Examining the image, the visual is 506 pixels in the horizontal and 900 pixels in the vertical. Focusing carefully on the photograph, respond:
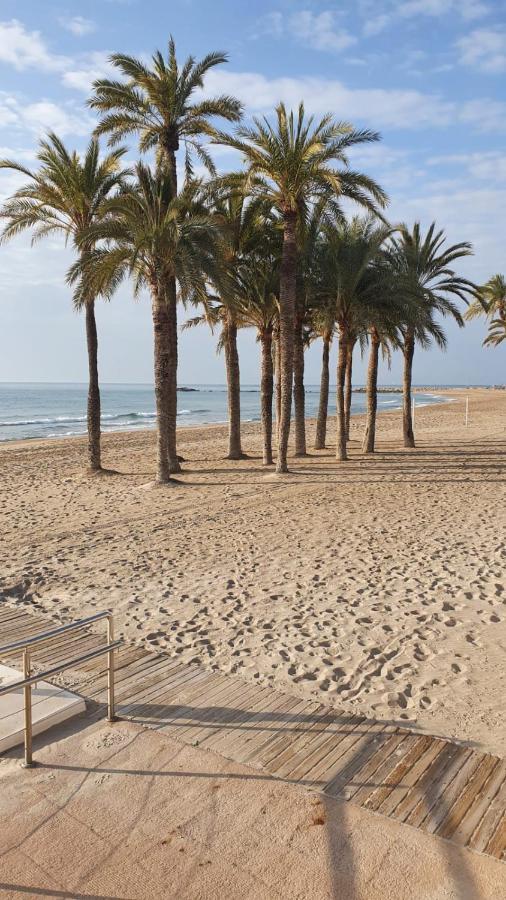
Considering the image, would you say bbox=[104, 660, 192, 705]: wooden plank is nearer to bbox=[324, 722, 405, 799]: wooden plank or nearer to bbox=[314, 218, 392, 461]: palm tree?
bbox=[324, 722, 405, 799]: wooden plank

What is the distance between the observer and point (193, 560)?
8836 millimetres

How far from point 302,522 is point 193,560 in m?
2.91

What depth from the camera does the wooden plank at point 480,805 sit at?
3.36 meters

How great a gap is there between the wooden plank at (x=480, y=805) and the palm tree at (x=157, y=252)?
11619 millimetres

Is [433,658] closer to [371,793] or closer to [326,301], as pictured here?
[371,793]

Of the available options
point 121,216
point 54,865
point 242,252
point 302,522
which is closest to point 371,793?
point 54,865

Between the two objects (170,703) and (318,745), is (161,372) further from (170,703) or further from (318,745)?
(318,745)

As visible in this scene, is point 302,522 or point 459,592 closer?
point 459,592

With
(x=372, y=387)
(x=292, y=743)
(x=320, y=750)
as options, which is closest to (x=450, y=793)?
(x=320, y=750)

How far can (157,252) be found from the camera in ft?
44.9

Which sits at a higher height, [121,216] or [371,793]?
[121,216]

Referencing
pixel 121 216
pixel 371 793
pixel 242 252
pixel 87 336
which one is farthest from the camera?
pixel 242 252

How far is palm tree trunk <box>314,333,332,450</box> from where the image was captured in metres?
22.6

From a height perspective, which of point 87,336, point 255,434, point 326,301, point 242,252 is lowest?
point 255,434
